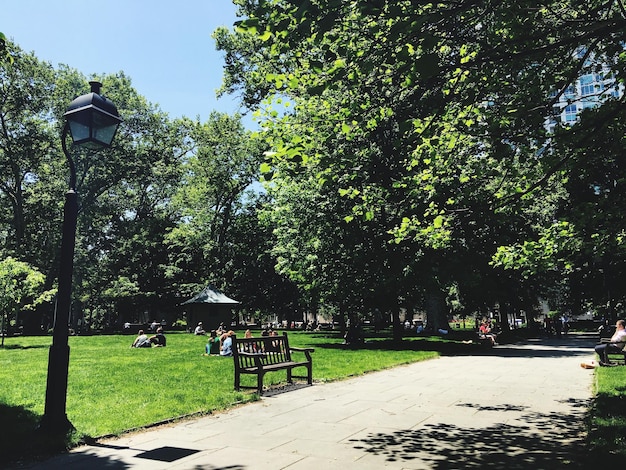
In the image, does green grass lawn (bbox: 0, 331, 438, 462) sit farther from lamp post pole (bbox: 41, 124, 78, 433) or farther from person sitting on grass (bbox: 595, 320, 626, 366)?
person sitting on grass (bbox: 595, 320, 626, 366)

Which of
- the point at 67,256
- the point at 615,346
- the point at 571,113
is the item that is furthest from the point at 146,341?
the point at 571,113

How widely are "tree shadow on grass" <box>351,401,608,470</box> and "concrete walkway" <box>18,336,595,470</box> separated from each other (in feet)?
0.04

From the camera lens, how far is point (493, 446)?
5645mm

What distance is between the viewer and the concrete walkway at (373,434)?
198 inches

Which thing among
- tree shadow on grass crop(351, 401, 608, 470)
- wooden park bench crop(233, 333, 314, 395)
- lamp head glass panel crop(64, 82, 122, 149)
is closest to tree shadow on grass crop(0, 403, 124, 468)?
tree shadow on grass crop(351, 401, 608, 470)

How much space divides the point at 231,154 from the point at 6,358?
104 ft

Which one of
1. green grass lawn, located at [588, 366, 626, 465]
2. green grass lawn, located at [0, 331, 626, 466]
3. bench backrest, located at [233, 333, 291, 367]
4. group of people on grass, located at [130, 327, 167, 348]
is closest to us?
green grass lawn, located at [588, 366, 626, 465]

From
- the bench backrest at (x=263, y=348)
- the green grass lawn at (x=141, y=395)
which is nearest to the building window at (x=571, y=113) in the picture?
the green grass lawn at (x=141, y=395)

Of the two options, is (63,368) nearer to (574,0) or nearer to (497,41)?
(497,41)

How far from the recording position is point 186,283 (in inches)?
1922

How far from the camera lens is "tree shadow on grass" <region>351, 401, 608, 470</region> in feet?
16.4

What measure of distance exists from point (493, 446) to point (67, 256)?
18.8 ft

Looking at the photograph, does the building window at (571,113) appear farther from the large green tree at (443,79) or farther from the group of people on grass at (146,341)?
the group of people on grass at (146,341)

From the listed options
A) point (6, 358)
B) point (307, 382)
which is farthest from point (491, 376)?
point (6, 358)
